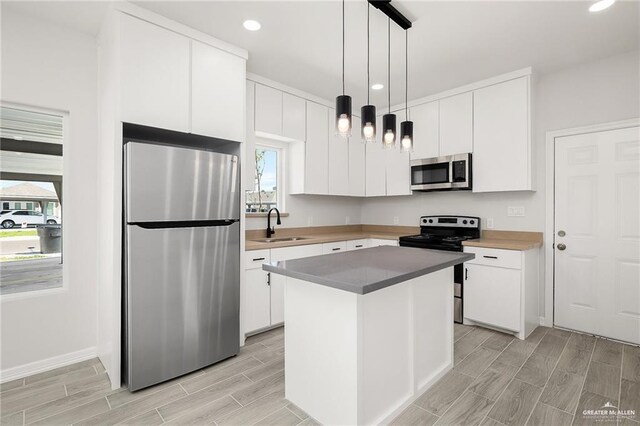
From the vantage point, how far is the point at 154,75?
7.66 ft

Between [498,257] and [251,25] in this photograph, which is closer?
[251,25]

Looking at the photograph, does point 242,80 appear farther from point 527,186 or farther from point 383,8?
point 527,186

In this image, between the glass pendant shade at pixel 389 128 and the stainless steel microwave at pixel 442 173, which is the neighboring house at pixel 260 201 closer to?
the stainless steel microwave at pixel 442 173

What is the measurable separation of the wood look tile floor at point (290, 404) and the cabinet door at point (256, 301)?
0.33 metres

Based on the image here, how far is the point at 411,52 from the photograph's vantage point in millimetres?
2881

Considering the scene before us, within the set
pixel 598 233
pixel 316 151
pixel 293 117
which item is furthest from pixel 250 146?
pixel 598 233

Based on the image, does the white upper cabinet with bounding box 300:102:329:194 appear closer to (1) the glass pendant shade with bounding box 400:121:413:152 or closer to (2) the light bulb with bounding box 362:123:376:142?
(1) the glass pendant shade with bounding box 400:121:413:152

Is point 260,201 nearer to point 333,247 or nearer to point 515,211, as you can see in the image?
point 333,247

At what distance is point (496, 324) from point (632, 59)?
2.69 meters

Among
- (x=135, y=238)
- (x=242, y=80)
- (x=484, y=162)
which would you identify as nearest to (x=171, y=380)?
(x=135, y=238)

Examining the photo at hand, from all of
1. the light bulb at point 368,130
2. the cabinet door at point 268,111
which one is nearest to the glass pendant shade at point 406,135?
the light bulb at point 368,130

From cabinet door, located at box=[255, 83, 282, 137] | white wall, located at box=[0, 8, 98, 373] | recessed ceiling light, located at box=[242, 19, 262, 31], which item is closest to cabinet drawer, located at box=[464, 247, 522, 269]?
cabinet door, located at box=[255, 83, 282, 137]

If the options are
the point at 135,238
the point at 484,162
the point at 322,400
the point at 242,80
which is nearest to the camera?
the point at 322,400

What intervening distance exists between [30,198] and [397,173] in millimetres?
3760
